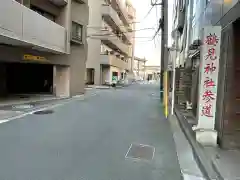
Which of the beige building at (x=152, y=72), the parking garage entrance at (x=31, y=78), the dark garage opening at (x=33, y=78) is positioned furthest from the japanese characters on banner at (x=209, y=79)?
the beige building at (x=152, y=72)

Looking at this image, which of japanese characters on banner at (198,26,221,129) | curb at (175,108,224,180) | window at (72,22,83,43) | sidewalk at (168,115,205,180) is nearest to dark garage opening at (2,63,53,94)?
window at (72,22,83,43)

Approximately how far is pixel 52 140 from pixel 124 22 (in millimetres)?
57446

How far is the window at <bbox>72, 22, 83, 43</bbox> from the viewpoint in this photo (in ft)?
71.8

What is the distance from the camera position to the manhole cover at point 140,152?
624cm

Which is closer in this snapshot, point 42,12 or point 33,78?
point 42,12

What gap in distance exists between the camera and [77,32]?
22641 mm

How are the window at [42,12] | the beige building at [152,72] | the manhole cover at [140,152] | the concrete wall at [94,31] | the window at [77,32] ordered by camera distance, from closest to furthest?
the manhole cover at [140,152] → the window at [42,12] → the window at [77,32] → the concrete wall at [94,31] → the beige building at [152,72]

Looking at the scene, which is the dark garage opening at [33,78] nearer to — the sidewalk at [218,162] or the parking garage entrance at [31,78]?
the parking garage entrance at [31,78]

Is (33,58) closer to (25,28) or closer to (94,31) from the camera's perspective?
(25,28)

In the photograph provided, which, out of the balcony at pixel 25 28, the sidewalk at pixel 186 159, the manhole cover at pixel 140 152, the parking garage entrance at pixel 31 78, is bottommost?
the sidewalk at pixel 186 159

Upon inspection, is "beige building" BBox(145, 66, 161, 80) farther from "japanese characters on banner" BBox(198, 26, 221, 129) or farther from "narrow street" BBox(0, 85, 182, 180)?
"japanese characters on banner" BBox(198, 26, 221, 129)

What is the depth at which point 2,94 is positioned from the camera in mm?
18875

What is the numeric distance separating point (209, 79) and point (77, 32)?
Result: 56.3 ft

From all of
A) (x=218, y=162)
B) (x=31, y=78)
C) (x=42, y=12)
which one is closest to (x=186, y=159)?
(x=218, y=162)
